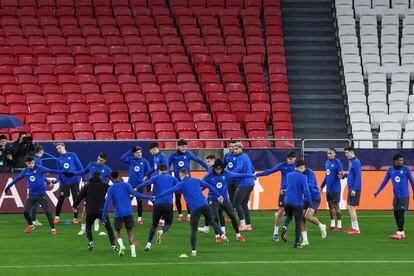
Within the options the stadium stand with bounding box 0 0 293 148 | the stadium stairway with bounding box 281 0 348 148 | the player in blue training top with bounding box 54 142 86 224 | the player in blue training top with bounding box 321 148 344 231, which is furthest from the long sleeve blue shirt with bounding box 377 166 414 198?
the stadium stairway with bounding box 281 0 348 148

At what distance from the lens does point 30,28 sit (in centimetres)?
4216

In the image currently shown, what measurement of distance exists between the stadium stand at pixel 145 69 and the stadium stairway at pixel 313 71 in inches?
35.7

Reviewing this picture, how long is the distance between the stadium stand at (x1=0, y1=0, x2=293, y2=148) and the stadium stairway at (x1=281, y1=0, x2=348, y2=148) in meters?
0.91

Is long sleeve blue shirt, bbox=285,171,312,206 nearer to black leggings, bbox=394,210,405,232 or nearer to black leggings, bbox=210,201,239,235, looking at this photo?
black leggings, bbox=210,201,239,235

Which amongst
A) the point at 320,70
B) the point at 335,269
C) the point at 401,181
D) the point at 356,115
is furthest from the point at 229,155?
the point at 320,70

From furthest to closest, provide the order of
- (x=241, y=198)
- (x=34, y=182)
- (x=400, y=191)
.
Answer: (x=241, y=198), (x=34, y=182), (x=400, y=191)

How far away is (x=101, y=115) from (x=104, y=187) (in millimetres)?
14670

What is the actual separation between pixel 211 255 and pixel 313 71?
22.0m

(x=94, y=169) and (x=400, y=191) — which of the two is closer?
(x=400, y=191)

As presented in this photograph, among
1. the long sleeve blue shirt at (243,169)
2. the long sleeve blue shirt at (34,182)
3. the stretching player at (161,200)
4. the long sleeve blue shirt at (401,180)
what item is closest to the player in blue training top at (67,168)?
the long sleeve blue shirt at (34,182)

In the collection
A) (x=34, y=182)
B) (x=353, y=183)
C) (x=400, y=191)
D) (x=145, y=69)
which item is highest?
(x=145, y=69)

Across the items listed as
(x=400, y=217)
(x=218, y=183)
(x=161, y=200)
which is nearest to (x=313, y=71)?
(x=400, y=217)

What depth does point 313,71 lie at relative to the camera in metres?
43.2

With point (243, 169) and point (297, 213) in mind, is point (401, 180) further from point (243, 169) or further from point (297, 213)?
point (243, 169)
